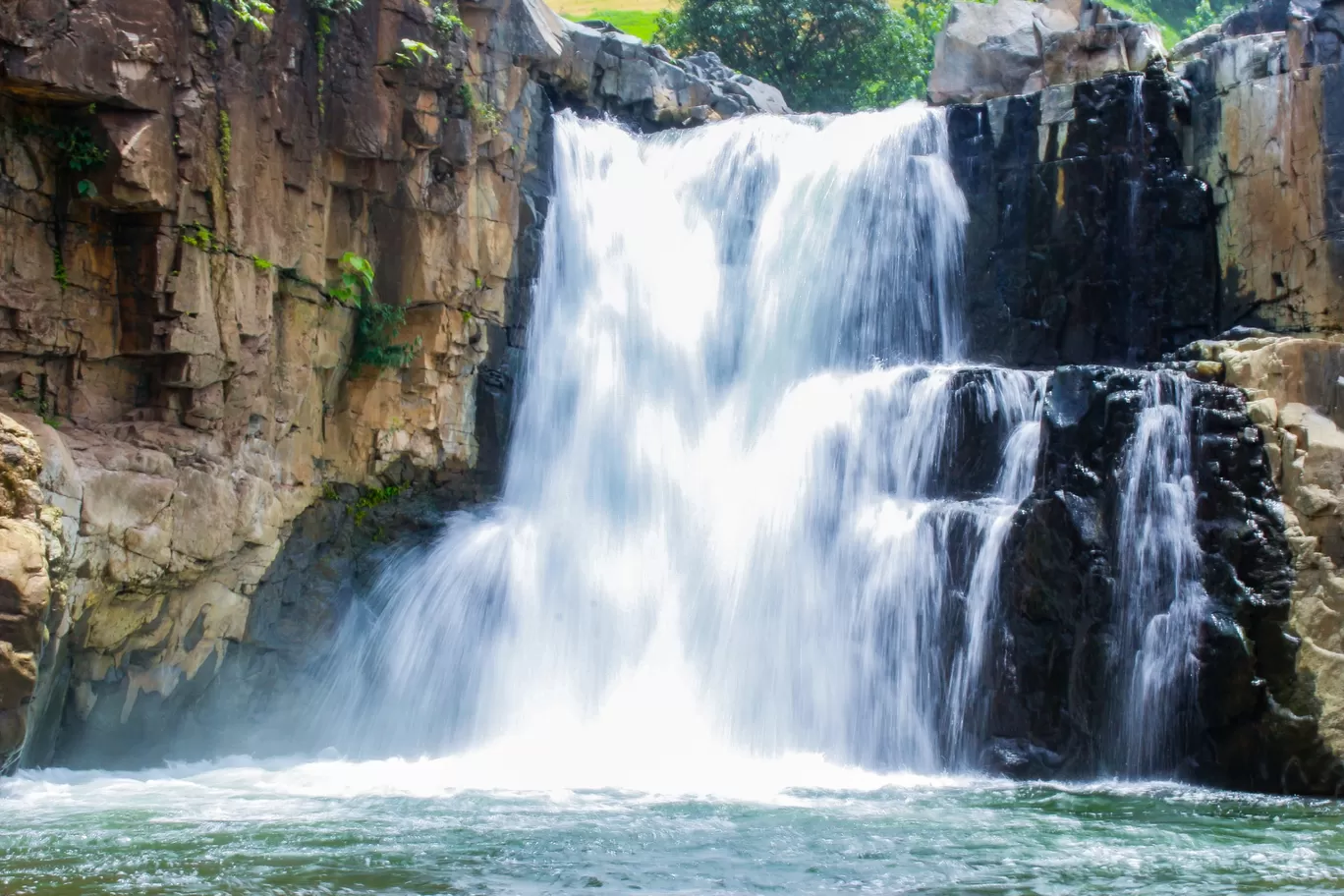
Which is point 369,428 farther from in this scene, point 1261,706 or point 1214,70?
point 1214,70

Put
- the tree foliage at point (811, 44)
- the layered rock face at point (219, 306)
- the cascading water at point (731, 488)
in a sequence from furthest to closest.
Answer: the tree foliage at point (811, 44), the cascading water at point (731, 488), the layered rock face at point (219, 306)

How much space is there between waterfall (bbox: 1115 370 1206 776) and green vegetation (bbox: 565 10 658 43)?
36827mm

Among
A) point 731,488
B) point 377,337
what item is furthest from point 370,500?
point 731,488

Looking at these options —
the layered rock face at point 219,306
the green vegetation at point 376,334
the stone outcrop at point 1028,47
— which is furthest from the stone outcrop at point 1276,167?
the green vegetation at point 376,334

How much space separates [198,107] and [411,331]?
405cm

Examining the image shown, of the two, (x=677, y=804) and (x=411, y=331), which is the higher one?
(x=411, y=331)

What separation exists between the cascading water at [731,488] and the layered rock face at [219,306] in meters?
1.13

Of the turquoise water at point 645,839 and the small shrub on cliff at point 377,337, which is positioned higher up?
the small shrub on cliff at point 377,337

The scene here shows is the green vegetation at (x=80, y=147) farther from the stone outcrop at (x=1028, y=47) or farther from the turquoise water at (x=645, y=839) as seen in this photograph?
the stone outcrop at (x=1028, y=47)

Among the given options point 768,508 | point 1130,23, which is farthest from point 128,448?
point 1130,23

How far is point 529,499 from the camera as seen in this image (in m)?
17.0

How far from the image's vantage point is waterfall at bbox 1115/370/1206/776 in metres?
13.0

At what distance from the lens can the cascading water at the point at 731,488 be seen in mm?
14391

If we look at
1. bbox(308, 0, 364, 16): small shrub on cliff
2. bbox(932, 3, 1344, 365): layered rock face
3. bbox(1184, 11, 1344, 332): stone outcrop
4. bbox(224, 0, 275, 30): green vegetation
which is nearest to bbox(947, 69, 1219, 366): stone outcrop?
bbox(932, 3, 1344, 365): layered rock face
